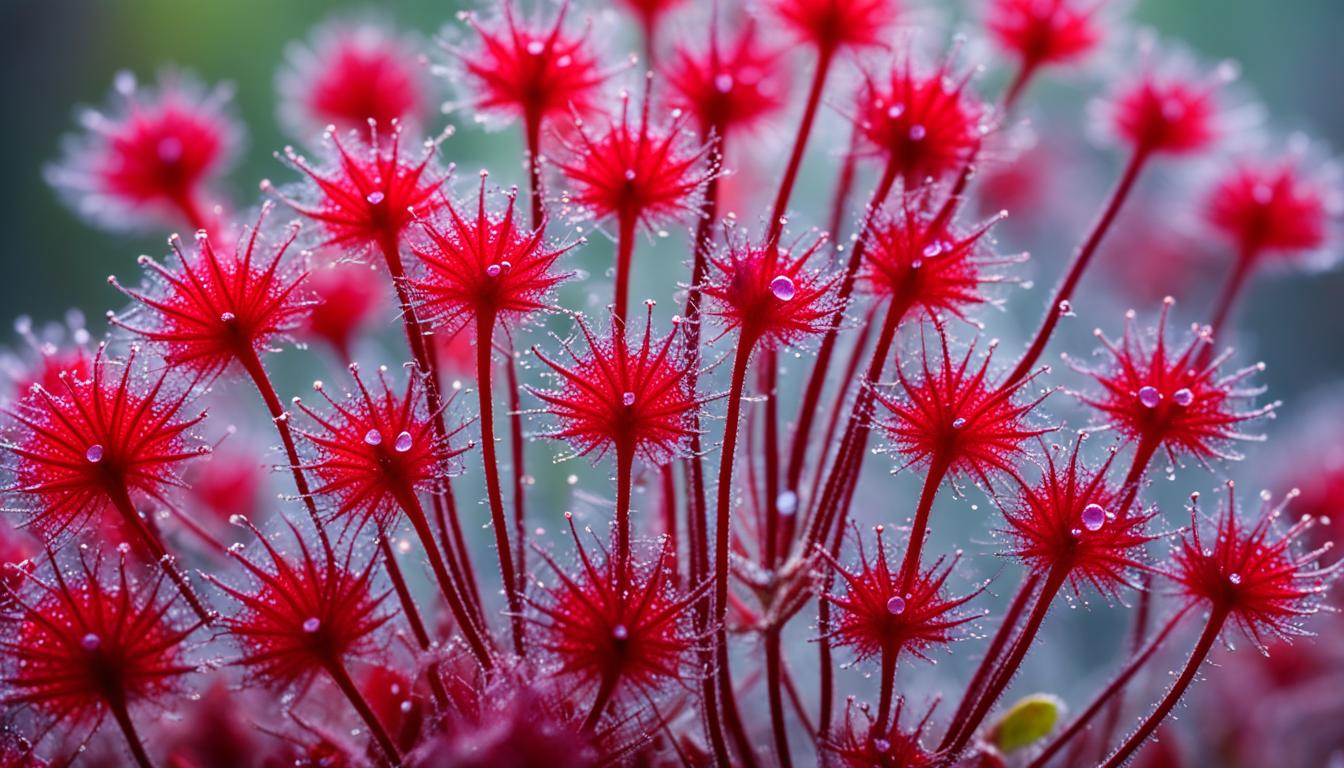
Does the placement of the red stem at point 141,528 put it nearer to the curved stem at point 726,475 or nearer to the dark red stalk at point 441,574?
the dark red stalk at point 441,574

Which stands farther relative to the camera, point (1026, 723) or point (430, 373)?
point (1026, 723)

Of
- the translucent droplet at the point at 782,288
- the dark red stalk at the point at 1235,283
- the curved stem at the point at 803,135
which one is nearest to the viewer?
the translucent droplet at the point at 782,288

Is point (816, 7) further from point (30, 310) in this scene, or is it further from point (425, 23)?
point (30, 310)

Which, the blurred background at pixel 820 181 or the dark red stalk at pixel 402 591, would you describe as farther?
the blurred background at pixel 820 181

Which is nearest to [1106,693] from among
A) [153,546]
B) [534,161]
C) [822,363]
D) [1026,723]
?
[1026,723]

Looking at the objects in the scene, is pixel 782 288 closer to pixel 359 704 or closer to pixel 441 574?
pixel 441 574

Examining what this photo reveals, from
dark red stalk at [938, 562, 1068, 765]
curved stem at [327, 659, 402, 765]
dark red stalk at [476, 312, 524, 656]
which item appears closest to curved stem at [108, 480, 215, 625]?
curved stem at [327, 659, 402, 765]

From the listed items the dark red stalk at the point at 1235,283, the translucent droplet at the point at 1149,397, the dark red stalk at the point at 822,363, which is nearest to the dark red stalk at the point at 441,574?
the dark red stalk at the point at 822,363
